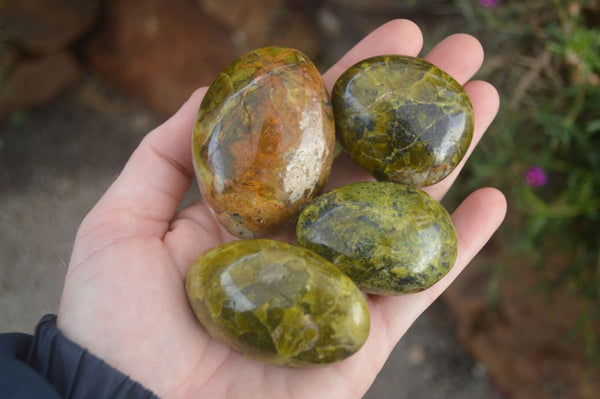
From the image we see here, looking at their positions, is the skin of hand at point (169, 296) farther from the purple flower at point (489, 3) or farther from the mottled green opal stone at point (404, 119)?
the purple flower at point (489, 3)

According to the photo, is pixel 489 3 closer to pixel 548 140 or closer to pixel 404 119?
pixel 548 140

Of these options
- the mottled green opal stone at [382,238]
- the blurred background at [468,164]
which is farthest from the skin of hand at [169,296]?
the blurred background at [468,164]

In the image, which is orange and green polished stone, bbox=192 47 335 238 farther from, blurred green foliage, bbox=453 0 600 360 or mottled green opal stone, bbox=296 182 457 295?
blurred green foliage, bbox=453 0 600 360

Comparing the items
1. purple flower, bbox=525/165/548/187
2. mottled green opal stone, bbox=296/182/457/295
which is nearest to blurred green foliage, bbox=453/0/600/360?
purple flower, bbox=525/165/548/187

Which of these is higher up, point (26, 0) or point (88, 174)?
point (26, 0)

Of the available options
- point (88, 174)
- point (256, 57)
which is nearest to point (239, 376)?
point (256, 57)

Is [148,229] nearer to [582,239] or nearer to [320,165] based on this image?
[320,165]

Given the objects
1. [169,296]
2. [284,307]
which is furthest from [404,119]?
Answer: [169,296]

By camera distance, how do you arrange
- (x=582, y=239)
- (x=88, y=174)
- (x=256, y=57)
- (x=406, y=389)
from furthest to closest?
(x=88, y=174) → (x=406, y=389) → (x=582, y=239) → (x=256, y=57)
